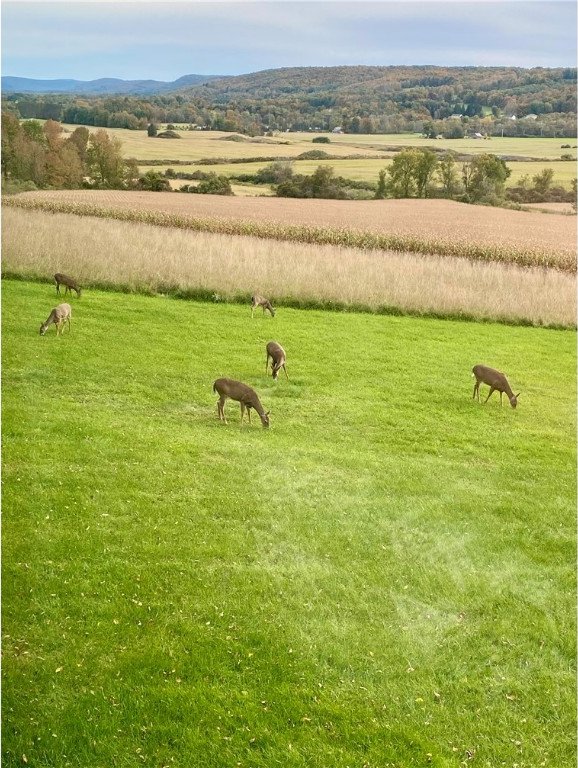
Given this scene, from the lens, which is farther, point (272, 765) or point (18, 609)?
point (18, 609)

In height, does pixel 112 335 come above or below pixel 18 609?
above

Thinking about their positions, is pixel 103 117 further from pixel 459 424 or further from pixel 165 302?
pixel 459 424

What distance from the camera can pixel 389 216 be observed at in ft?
81.8

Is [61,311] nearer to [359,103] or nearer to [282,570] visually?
[282,570]

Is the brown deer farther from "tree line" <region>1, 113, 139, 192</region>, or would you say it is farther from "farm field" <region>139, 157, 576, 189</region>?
"farm field" <region>139, 157, 576, 189</region>

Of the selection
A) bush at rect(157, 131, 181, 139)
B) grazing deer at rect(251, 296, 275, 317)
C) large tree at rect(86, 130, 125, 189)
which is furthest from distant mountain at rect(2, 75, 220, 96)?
bush at rect(157, 131, 181, 139)

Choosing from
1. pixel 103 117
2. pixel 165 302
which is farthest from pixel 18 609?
pixel 103 117

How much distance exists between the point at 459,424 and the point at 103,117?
1158 cm

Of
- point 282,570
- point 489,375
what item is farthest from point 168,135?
point 282,570

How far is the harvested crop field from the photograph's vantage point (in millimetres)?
20406

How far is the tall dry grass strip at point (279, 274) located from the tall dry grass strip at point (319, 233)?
7.27 ft

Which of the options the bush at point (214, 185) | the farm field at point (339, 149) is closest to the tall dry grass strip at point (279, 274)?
the farm field at point (339, 149)

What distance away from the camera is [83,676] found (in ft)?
13.1

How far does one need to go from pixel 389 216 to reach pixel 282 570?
70.2 feet
